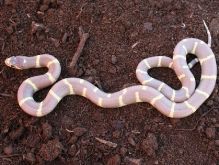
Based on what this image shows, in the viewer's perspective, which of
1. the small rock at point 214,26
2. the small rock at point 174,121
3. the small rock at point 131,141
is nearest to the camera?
the small rock at point 131,141

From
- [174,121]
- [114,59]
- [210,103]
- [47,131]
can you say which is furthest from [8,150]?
[210,103]

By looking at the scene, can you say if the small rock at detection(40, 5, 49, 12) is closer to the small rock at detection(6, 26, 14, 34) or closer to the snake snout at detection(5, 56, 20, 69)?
the small rock at detection(6, 26, 14, 34)

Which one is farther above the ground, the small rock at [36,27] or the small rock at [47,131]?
the small rock at [36,27]

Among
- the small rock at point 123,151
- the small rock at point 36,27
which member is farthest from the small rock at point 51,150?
the small rock at point 36,27

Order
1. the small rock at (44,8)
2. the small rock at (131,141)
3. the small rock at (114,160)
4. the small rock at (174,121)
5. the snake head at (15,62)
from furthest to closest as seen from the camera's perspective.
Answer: the small rock at (44,8)
the snake head at (15,62)
the small rock at (174,121)
the small rock at (131,141)
the small rock at (114,160)

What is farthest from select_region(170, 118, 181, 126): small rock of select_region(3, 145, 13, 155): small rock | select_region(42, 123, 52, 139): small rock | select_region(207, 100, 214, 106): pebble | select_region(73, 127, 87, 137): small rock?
select_region(3, 145, 13, 155): small rock

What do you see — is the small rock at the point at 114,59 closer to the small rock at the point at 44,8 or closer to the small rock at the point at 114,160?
the small rock at the point at 44,8

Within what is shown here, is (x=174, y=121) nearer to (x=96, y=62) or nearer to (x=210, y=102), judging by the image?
(x=210, y=102)
